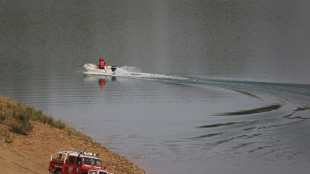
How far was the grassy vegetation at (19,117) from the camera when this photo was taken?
31.0 m

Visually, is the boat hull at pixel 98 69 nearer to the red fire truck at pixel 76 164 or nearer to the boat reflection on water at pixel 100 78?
the boat reflection on water at pixel 100 78

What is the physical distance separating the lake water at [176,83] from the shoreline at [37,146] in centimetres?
314

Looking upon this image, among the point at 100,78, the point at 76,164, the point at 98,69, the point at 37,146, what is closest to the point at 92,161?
the point at 76,164

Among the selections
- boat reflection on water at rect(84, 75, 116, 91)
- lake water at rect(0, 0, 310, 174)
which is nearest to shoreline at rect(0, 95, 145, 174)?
lake water at rect(0, 0, 310, 174)

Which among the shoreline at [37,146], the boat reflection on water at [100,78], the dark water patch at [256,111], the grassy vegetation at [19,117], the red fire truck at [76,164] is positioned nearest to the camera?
the red fire truck at [76,164]

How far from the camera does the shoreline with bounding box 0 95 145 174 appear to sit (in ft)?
85.2

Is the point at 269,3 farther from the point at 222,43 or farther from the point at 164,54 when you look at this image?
the point at 164,54

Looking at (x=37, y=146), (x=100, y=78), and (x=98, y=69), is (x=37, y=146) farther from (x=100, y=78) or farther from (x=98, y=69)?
(x=98, y=69)

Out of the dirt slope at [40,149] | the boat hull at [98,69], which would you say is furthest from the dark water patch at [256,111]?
the boat hull at [98,69]

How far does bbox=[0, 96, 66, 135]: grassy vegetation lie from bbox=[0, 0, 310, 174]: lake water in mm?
5886

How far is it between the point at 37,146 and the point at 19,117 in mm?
3838

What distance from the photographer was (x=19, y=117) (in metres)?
32.9

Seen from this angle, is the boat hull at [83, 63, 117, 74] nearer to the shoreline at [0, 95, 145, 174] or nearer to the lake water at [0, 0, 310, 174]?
the lake water at [0, 0, 310, 174]

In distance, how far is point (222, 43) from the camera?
11956 centimetres
